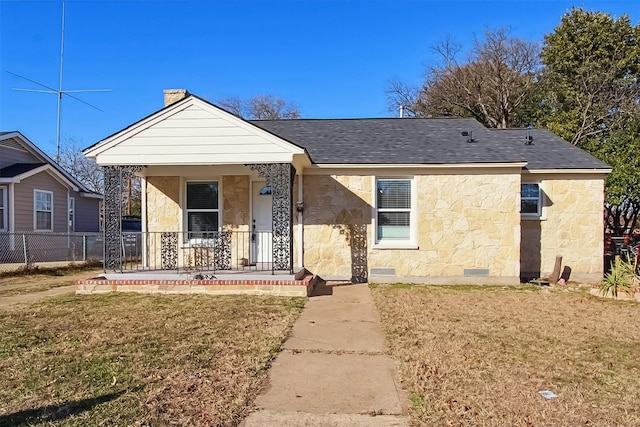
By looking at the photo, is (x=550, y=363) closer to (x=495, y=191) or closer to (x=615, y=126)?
(x=495, y=191)

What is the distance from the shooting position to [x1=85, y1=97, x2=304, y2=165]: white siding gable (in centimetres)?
914

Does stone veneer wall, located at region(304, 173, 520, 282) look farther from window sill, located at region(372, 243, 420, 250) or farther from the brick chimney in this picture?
the brick chimney

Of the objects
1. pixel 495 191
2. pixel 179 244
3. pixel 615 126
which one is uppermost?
pixel 615 126

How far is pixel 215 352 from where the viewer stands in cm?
508

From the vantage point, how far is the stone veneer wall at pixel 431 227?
10.5m

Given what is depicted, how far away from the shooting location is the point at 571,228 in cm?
1135

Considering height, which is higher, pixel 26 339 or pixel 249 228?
pixel 249 228

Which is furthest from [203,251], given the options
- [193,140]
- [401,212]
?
[401,212]

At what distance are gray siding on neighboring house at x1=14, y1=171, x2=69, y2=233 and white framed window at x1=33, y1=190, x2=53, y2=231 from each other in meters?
0.17

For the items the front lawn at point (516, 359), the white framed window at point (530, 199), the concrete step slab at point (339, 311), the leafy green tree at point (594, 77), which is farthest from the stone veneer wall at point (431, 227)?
the leafy green tree at point (594, 77)

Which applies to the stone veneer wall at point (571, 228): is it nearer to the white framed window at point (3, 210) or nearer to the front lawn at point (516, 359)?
the front lawn at point (516, 359)

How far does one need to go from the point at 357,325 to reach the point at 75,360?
12.5 feet

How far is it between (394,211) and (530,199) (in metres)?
3.86

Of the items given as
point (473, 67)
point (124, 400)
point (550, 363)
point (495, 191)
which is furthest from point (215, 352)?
point (473, 67)
